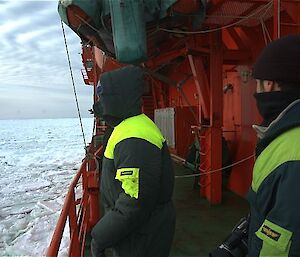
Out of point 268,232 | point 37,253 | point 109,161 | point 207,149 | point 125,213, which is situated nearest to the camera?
point 268,232

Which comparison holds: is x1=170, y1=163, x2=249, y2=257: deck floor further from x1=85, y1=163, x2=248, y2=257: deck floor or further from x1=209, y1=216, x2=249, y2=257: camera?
x1=209, y1=216, x2=249, y2=257: camera

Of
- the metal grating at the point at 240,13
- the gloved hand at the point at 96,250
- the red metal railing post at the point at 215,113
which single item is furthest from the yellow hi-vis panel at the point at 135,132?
the red metal railing post at the point at 215,113

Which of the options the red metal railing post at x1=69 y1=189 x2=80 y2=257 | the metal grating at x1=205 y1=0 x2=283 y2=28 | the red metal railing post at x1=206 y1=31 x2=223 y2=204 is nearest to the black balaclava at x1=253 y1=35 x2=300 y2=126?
the red metal railing post at x1=69 y1=189 x2=80 y2=257

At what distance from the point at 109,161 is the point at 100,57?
661 centimetres

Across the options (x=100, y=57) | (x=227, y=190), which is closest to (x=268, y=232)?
(x=227, y=190)

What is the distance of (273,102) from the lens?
136 centimetres

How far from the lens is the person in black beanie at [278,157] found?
111cm

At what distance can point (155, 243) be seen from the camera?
2047 millimetres

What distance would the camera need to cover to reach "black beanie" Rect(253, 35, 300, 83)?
131 cm

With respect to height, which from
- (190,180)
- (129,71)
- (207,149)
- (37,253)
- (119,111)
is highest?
(129,71)

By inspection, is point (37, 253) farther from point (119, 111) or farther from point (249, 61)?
point (119, 111)

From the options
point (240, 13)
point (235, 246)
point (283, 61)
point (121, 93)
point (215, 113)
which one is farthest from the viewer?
point (215, 113)

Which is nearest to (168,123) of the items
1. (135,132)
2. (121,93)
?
(121,93)

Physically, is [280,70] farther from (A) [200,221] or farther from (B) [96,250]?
(A) [200,221]
